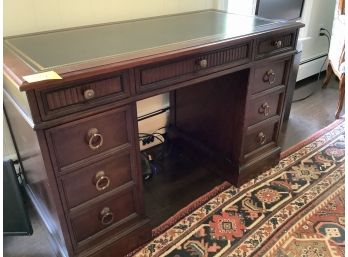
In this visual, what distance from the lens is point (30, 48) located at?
3.65ft

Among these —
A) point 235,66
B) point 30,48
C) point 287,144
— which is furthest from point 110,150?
point 287,144

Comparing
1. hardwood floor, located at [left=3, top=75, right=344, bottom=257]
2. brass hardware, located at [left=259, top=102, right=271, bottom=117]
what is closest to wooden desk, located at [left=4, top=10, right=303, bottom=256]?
brass hardware, located at [left=259, top=102, right=271, bottom=117]

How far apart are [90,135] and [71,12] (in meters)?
0.66

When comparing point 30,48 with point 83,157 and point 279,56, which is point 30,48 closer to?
point 83,157

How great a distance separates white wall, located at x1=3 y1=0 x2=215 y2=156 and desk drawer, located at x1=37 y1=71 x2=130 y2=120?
57 centimetres

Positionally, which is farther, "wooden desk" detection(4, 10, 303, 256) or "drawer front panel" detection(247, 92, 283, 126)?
"drawer front panel" detection(247, 92, 283, 126)

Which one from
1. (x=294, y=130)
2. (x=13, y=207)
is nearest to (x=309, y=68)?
(x=294, y=130)

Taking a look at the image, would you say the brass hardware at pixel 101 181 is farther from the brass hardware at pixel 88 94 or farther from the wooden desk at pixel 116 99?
the brass hardware at pixel 88 94

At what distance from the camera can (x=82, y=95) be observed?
94 centimetres

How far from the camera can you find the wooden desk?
3.11 ft

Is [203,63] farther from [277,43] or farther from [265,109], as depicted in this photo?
[265,109]

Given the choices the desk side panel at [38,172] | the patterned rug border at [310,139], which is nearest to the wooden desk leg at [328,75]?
the patterned rug border at [310,139]

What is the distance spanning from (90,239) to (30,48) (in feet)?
2.42

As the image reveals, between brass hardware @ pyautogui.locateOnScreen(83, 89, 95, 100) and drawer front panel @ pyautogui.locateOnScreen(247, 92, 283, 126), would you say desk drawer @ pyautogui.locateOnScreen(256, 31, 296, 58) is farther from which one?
brass hardware @ pyautogui.locateOnScreen(83, 89, 95, 100)
